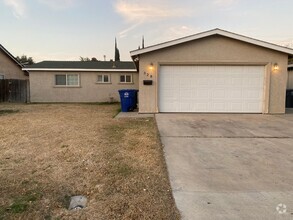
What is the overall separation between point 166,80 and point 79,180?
828cm

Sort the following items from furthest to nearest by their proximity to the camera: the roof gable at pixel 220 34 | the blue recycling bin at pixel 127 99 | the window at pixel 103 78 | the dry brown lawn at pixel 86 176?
1. the window at pixel 103 78
2. the blue recycling bin at pixel 127 99
3. the roof gable at pixel 220 34
4. the dry brown lawn at pixel 86 176

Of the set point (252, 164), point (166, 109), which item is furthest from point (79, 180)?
point (166, 109)

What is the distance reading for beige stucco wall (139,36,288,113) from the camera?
11.1 m

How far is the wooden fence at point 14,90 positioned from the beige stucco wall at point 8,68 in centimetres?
302

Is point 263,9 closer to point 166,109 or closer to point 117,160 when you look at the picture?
point 166,109

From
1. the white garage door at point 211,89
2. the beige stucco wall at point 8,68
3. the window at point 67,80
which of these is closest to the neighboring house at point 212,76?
the white garage door at point 211,89

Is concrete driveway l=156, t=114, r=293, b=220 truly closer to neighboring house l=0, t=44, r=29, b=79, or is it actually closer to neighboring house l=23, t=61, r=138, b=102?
neighboring house l=23, t=61, r=138, b=102

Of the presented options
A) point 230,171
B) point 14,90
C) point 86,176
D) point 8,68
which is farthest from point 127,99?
point 8,68

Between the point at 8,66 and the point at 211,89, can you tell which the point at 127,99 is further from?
the point at 8,66

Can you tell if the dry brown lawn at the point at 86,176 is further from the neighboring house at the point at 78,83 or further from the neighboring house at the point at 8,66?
the neighboring house at the point at 8,66

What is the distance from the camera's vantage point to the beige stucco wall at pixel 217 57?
36.3ft

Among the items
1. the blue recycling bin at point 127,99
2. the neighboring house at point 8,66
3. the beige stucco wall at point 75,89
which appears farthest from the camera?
the neighboring house at point 8,66

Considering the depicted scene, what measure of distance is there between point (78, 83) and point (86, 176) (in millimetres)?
16660

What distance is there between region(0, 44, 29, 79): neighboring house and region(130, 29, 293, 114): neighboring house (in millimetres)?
16134
